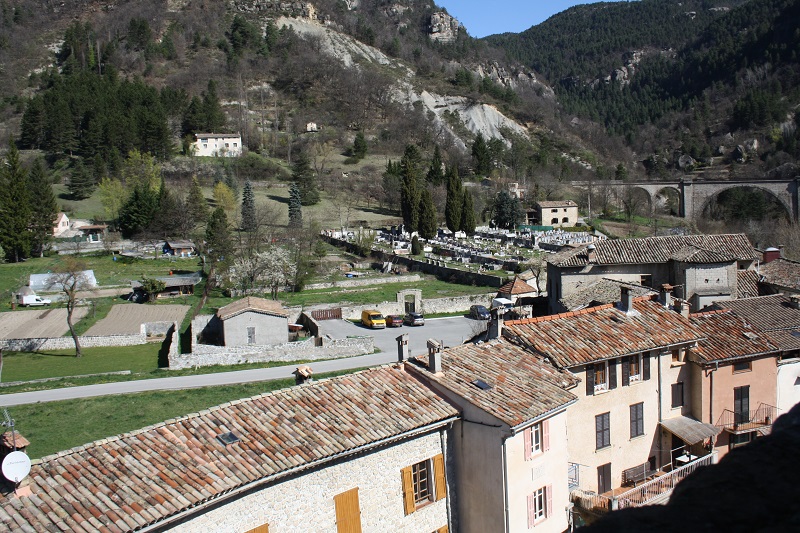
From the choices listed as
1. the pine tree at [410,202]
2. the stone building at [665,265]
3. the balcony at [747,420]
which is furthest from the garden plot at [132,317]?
the pine tree at [410,202]

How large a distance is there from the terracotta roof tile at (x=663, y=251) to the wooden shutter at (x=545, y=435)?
18383 millimetres

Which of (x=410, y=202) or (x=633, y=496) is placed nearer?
(x=633, y=496)

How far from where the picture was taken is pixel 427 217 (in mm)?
67062

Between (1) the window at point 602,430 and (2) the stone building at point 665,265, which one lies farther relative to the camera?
(2) the stone building at point 665,265

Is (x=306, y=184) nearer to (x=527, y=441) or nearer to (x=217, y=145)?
(x=217, y=145)

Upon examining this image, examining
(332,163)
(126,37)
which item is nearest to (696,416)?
(332,163)

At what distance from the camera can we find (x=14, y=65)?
129625 mm

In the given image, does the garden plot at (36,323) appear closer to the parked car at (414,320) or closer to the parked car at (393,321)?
the parked car at (393,321)

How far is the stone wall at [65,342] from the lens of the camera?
34.5 meters

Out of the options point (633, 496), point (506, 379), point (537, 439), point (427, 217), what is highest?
point (427, 217)

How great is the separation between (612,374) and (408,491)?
657 cm

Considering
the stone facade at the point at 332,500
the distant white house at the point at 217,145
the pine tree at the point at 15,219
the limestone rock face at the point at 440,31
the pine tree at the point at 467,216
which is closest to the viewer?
the stone facade at the point at 332,500

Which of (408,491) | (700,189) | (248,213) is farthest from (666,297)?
(700,189)

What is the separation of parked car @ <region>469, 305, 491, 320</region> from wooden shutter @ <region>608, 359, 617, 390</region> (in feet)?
67.7
